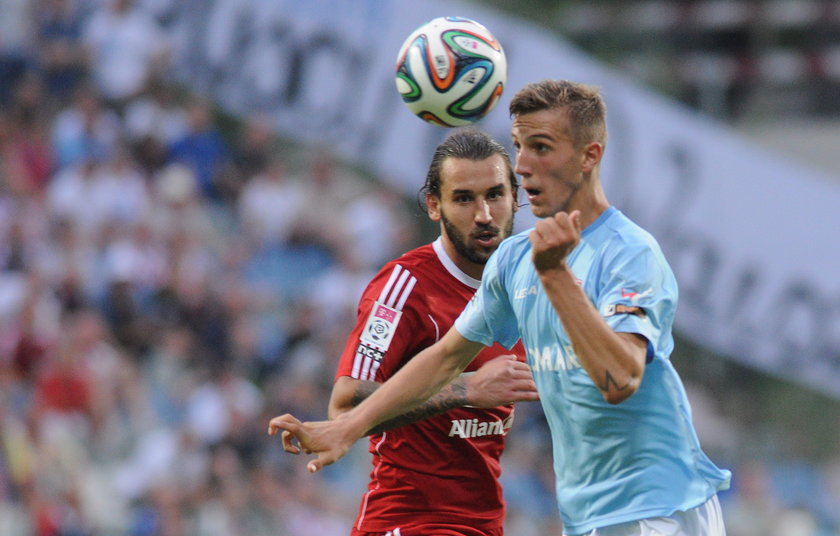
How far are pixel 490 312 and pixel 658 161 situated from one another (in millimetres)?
9753

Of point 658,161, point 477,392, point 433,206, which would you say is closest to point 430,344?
point 477,392

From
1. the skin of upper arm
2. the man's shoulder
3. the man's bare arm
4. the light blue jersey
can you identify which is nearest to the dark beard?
the man's shoulder

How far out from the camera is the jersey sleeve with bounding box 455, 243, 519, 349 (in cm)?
467

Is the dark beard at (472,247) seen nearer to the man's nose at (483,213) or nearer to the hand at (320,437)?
the man's nose at (483,213)

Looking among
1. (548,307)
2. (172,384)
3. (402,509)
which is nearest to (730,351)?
(172,384)

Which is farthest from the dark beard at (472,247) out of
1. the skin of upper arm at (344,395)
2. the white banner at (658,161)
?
the white banner at (658,161)

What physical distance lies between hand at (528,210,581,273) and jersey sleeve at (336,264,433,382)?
1.64m

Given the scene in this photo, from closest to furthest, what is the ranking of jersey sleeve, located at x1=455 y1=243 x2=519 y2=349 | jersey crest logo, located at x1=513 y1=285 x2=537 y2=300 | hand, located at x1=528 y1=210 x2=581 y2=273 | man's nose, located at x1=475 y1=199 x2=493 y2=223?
hand, located at x1=528 y1=210 x2=581 y2=273, jersey crest logo, located at x1=513 y1=285 x2=537 y2=300, jersey sleeve, located at x1=455 y1=243 x2=519 y2=349, man's nose, located at x1=475 y1=199 x2=493 y2=223

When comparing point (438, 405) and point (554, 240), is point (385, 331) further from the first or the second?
point (554, 240)

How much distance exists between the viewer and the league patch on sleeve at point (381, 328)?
541 centimetres

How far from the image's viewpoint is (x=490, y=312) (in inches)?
184

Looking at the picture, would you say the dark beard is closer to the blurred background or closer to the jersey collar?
the jersey collar

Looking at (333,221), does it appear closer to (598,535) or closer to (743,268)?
(743,268)

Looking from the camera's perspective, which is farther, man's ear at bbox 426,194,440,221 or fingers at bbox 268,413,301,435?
man's ear at bbox 426,194,440,221
